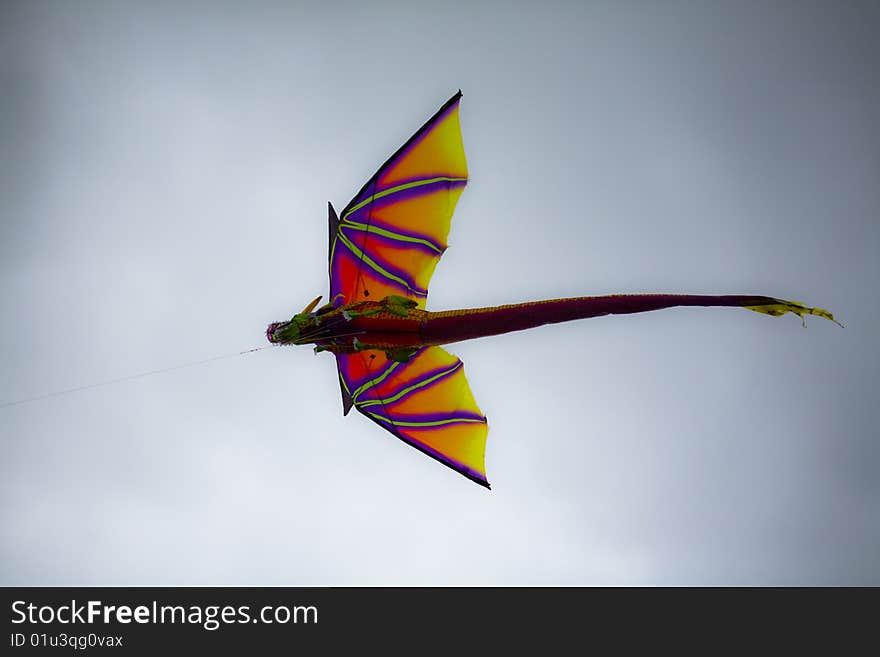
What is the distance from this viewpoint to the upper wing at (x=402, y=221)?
487cm

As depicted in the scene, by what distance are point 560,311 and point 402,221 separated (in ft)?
5.60

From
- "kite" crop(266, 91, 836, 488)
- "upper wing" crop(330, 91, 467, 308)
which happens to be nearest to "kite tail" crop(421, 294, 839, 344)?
"kite" crop(266, 91, 836, 488)

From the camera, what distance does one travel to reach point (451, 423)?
17.7ft

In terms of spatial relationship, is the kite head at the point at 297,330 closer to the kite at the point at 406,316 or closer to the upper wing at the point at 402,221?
the kite at the point at 406,316

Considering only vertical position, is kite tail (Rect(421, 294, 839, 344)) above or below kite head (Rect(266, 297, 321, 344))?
below

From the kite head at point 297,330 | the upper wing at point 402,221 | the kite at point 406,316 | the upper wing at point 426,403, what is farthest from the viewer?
the upper wing at point 426,403

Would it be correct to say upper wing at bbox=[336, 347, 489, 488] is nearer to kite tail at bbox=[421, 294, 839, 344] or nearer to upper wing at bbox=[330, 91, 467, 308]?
upper wing at bbox=[330, 91, 467, 308]

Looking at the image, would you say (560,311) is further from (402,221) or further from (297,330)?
(297,330)

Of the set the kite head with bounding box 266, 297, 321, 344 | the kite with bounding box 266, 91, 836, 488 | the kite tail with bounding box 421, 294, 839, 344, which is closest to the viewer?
the kite tail with bounding box 421, 294, 839, 344

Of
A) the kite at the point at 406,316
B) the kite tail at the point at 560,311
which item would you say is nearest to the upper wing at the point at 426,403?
the kite at the point at 406,316

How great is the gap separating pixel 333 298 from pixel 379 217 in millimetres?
751

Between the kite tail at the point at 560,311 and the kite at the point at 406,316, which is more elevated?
the kite at the point at 406,316

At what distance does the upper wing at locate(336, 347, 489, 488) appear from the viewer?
17.2 feet
